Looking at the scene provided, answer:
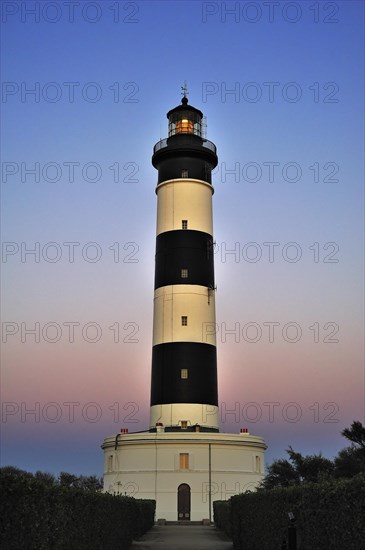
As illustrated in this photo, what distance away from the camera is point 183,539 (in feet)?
85.0

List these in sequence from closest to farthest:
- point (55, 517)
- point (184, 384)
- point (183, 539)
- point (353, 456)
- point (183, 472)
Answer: point (55, 517), point (353, 456), point (183, 539), point (183, 472), point (184, 384)

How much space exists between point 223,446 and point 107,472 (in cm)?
680

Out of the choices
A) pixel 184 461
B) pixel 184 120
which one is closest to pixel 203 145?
pixel 184 120

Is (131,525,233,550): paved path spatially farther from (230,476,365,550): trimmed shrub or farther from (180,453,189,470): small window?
(180,453,189,470): small window

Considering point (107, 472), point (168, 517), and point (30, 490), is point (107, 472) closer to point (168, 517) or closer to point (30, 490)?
point (168, 517)

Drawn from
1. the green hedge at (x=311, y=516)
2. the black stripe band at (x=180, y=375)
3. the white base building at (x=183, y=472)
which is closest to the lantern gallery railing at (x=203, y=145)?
the black stripe band at (x=180, y=375)

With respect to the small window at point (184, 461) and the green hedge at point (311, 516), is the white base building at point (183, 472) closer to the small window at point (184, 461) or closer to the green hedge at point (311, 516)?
the small window at point (184, 461)

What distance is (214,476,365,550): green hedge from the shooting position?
11.2 m

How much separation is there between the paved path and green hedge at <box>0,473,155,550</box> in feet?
9.61

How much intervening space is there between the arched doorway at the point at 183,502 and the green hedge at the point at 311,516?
14.2 m

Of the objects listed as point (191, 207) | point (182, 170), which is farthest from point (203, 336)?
point (182, 170)

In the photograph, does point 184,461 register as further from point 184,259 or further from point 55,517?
point 55,517

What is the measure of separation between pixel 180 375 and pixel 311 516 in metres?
23.4

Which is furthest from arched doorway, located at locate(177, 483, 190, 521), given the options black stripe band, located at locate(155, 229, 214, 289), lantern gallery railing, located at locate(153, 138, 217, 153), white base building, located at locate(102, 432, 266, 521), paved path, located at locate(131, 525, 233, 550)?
lantern gallery railing, located at locate(153, 138, 217, 153)
